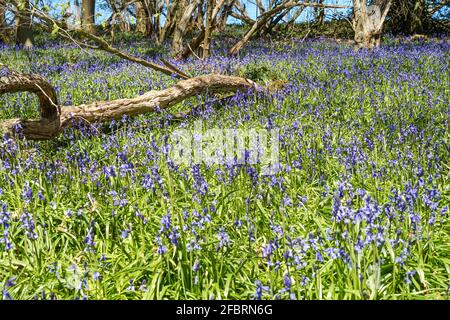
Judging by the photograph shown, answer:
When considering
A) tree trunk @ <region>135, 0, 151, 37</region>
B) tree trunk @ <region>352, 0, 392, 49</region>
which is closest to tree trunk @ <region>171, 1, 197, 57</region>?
tree trunk @ <region>352, 0, 392, 49</region>

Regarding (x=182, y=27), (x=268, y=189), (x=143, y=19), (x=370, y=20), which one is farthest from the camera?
(x=143, y=19)

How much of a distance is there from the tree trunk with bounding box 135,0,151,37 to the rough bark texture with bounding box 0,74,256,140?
13687 mm

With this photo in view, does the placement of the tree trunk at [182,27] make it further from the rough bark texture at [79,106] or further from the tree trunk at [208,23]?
the rough bark texture at [79,106]

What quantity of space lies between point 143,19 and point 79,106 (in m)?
18.3

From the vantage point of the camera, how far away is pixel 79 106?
5.99 metres

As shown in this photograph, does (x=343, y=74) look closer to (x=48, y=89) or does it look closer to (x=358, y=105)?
(x=358, y=105)

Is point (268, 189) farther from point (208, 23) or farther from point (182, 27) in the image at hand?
point (182, 27)

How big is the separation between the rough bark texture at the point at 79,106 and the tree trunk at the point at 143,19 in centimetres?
1369

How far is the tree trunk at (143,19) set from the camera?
21686mm

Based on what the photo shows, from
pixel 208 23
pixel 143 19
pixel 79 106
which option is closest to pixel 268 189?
pixel 79 106

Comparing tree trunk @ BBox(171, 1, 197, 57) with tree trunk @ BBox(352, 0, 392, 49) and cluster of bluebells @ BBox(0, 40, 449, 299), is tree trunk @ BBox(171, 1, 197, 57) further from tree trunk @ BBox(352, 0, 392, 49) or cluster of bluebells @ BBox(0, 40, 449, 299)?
tree trunk @ BBox(352, 0, 392, 49)

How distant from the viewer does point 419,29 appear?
20.3 metres
